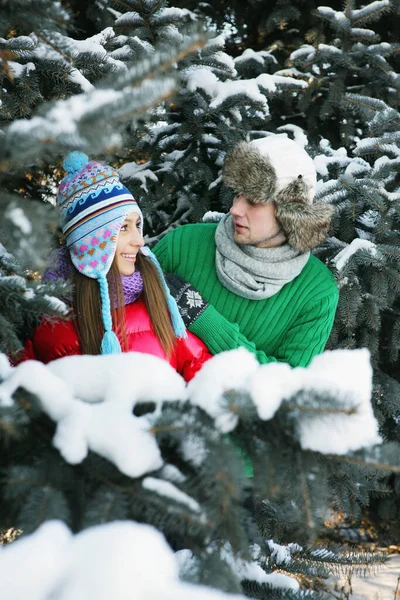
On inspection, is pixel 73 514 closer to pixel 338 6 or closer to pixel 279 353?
pixel 279 353

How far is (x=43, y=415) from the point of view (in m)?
1.21

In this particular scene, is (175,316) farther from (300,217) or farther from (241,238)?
(300,217)

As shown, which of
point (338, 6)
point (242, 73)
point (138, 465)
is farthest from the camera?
point (338, 6)

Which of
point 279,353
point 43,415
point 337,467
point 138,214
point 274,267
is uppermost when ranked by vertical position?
point 43,415

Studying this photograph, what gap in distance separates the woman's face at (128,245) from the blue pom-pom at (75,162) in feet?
0.89

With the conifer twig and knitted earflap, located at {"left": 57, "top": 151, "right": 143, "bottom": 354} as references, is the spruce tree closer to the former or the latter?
knitted earflap, located at {"left": 57, "top": 151, "right": 143, "bottom": 354}

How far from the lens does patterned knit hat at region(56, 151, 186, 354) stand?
90.9 inches

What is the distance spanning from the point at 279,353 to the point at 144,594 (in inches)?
71.5

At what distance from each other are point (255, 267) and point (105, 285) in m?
0.71

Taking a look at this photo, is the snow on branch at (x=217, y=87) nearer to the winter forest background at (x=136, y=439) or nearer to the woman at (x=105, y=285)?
the woman at (x=105, y=285)

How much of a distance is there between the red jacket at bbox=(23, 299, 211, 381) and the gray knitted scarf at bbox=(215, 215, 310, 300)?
351mm

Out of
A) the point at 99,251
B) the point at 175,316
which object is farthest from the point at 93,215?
the point at 175,316

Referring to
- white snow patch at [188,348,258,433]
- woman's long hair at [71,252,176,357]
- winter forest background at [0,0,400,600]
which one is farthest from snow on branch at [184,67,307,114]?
white snow patch at [188,348,258,433]

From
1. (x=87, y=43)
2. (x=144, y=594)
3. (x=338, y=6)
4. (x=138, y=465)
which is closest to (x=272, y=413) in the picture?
(x=138, y=465)
